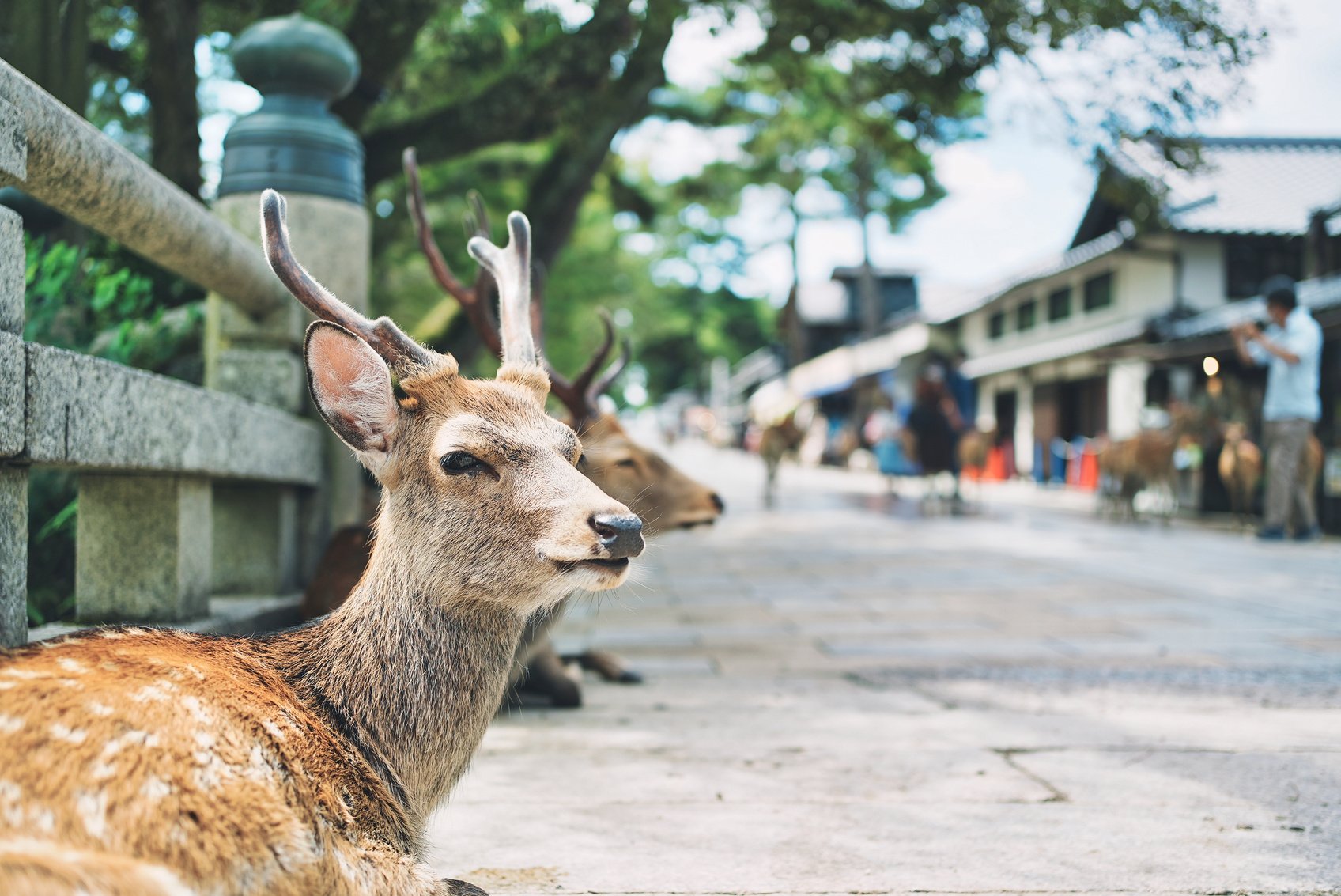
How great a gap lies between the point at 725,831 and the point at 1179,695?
2.35 meters

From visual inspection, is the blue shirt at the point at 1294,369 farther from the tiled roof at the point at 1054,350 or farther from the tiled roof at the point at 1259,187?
the tiled roof at the point at 1054,350

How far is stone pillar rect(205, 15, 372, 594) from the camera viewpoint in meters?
4.20

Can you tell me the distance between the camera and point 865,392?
33156 millimetres

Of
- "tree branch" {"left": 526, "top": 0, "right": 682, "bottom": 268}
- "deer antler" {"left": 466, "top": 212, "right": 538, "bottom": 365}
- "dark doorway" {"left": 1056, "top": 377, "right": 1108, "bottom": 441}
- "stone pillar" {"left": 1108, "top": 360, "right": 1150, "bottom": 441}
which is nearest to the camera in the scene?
"deer antler" {"left": 466, "top": 212, "right": 538, "bottom": 365}

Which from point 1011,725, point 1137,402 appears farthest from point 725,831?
point 1137,402

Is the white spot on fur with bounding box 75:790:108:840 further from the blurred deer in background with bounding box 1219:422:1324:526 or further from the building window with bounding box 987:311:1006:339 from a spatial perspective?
the building window with bounding box 987:311:1006:339

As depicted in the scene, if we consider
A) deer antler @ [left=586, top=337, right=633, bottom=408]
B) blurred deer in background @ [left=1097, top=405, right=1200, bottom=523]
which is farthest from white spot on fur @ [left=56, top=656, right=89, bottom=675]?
blurred deer in background @ [left=1097, top=405, right=1200, bottom=523]

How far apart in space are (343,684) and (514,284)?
46.0 inches

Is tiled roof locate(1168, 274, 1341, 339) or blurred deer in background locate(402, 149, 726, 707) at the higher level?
tiled roof locate(1168, 274, 1341, 339)

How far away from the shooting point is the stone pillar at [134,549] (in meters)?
3.03

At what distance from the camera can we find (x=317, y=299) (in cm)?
214

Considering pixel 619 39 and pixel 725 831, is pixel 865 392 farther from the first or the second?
pixel 725 831

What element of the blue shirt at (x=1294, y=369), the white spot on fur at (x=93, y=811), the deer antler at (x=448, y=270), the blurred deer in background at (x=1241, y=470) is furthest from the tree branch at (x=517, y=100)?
the blurred deer in background at (x=1241, y=470)

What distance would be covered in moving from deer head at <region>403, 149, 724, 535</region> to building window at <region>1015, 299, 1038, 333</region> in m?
20.4
